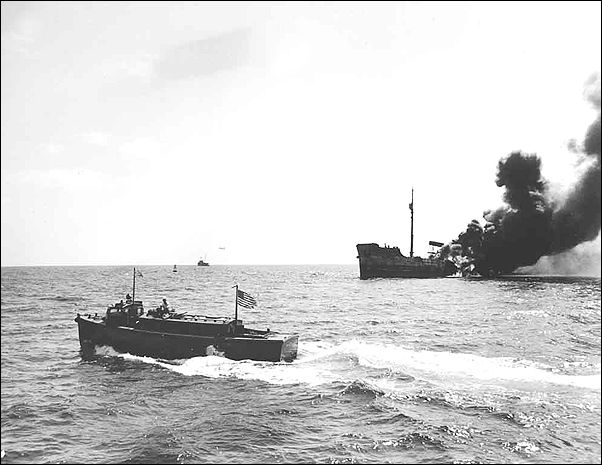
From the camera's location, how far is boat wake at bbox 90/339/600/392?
84.4ft

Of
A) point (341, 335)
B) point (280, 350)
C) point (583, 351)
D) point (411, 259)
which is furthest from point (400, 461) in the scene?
point (411, 259)

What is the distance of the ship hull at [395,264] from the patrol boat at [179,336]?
274 ft

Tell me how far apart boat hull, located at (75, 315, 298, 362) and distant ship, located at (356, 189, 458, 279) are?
84.9 meters

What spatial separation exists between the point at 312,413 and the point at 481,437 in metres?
6.88

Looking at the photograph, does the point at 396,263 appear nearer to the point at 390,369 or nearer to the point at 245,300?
the point at 390,369

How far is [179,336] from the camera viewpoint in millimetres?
31719

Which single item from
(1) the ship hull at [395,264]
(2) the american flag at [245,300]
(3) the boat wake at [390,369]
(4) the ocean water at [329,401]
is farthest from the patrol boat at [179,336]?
(1) the ship hull at [395,264]

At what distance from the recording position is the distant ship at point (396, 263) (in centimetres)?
11406

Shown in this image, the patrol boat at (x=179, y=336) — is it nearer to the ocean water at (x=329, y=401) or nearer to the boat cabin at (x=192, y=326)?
the boat cabin at (x=192, y=326)

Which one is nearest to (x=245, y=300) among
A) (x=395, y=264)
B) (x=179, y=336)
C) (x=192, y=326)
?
(x=192, y=326)

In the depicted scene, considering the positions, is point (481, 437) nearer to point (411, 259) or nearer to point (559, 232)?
point (559, 232)

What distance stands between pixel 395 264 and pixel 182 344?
288ft

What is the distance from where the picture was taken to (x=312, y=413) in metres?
21.6

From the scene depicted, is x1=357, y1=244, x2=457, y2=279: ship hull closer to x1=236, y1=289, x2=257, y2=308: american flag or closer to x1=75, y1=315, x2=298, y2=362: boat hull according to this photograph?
x1=75, y1=315, x2=298, y2=362: boat hull
